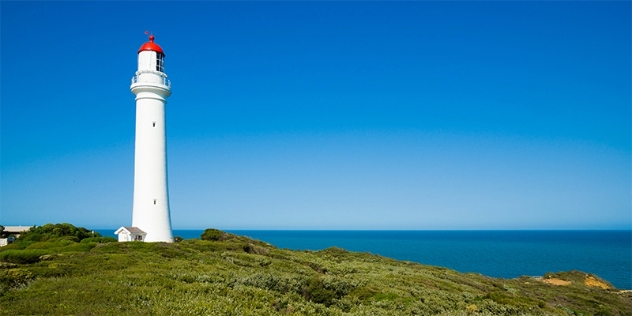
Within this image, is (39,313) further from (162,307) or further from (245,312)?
(245,312)

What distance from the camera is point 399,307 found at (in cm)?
1656

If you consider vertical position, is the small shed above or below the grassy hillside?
above

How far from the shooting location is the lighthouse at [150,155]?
29.5 metres

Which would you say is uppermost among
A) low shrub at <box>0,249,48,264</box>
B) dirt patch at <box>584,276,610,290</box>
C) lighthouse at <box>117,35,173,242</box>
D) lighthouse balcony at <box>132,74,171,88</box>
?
lighthouse balcony at <box>132,74,171,88</box>

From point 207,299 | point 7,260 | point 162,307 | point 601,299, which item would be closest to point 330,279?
point 207,299

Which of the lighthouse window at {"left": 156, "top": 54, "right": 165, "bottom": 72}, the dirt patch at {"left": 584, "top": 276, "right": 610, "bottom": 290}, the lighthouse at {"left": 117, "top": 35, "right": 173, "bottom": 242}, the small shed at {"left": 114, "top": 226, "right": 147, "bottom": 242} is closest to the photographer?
the small shed at {"left": 114, "top": 226, "right": 147, "bottom": 242}

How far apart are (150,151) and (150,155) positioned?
10.7 inches

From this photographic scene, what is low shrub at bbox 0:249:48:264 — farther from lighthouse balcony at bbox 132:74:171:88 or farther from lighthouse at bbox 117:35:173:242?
lighthouse balcony at bbox 132:74:171:88

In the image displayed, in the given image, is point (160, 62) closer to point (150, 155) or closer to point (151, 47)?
point (151, 47)

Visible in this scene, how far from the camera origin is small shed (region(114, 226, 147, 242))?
2852 cm

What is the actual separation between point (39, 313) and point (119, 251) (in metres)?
13.7

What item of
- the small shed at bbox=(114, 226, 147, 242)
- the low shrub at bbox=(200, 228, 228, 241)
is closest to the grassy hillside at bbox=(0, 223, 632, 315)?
the small shed at bbox=(114, 226, 147, 242)

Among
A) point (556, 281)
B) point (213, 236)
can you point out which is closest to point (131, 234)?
point (213, 236)

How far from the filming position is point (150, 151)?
98.9 feet
